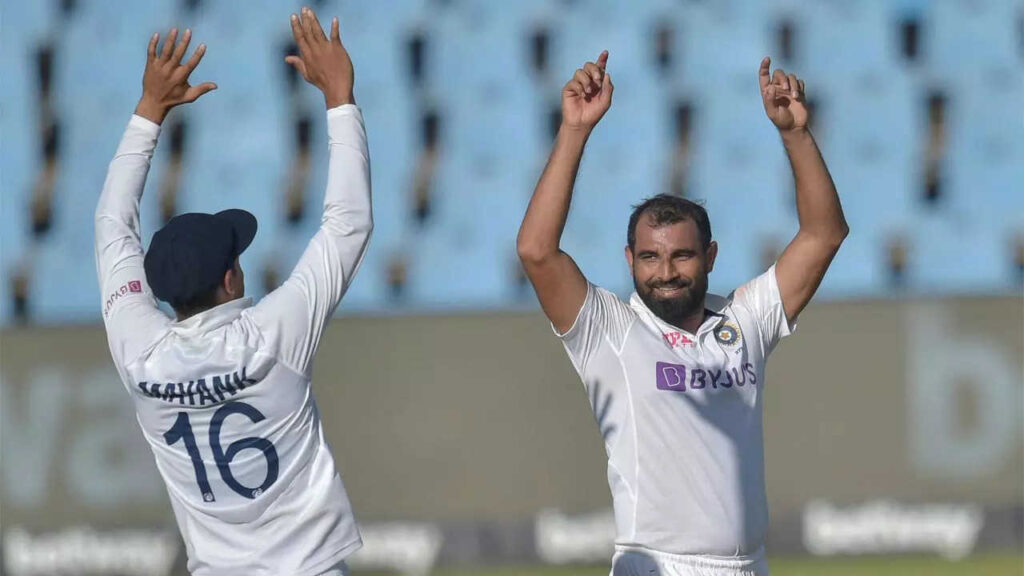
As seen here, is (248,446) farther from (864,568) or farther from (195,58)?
(864,568)

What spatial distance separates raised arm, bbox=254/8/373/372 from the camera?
139 inches

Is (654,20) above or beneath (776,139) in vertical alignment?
above

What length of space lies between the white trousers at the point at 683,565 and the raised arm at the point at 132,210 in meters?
1.49

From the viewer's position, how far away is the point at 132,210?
387 cm

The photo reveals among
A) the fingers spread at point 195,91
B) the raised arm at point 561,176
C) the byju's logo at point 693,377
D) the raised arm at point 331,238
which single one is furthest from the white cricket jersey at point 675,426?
the fingers spread at point 195,91

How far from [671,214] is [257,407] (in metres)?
1.39

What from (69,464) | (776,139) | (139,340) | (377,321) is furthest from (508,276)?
(139,340)

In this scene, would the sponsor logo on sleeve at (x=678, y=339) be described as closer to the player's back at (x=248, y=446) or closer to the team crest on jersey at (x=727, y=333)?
the team crest on jersey at (x=727, y=333)

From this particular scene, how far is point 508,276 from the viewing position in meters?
10.7

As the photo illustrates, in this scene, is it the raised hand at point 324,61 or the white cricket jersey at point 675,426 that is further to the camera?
the white cricket jersey at point 675,426

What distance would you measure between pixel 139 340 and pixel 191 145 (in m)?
8.04

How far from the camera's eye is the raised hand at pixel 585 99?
13.3 ft

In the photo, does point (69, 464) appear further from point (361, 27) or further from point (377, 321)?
point (361, 27)

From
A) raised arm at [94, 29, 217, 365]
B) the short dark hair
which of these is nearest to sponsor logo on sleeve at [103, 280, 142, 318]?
raised arm at [94, 29, 217, 365]
